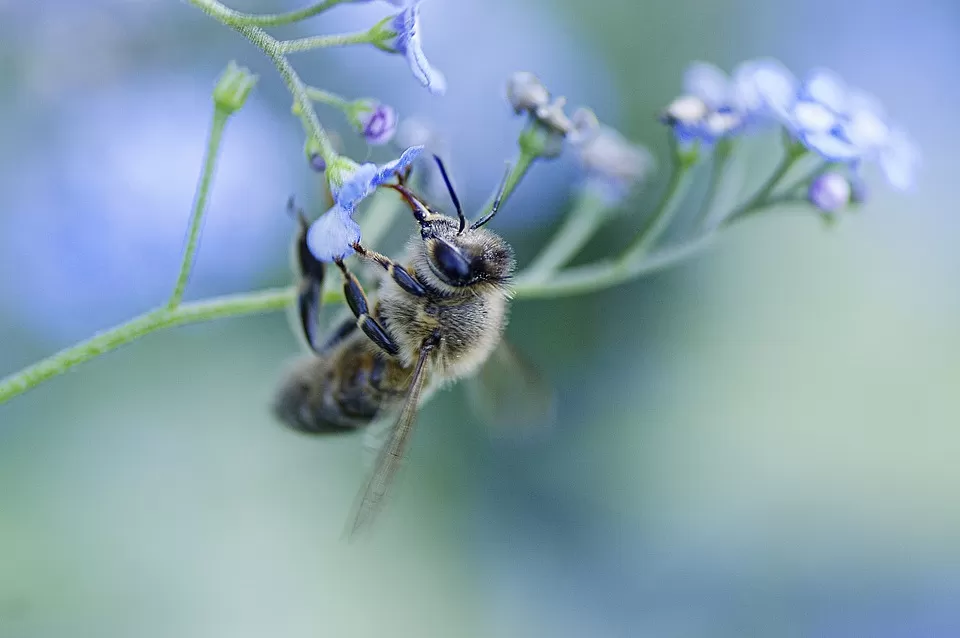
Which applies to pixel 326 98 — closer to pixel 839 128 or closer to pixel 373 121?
pixel 373 121

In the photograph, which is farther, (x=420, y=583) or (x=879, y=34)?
(x=879, y=34)

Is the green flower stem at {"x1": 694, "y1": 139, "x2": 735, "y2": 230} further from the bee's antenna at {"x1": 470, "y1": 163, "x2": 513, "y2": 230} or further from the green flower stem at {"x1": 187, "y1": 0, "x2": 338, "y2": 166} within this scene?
the green flower stem at {"x1": 187, "y1": 0, "x2": 338, "y2": 166}

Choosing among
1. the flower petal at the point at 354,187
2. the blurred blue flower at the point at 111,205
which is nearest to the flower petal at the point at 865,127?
the flower petal at the point at 354,187

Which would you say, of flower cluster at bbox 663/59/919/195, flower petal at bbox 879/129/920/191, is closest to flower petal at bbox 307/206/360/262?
flower cluster at bbox 663/59/919/195

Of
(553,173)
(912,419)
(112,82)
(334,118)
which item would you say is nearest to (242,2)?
(334,118)

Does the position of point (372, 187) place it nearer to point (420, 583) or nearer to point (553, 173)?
point (553, 173)

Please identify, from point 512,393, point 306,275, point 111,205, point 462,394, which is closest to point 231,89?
point 306,275

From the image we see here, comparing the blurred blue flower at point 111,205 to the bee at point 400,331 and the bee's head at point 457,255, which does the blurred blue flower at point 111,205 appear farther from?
the bee's head at point 457,255

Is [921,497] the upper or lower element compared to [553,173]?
lower
